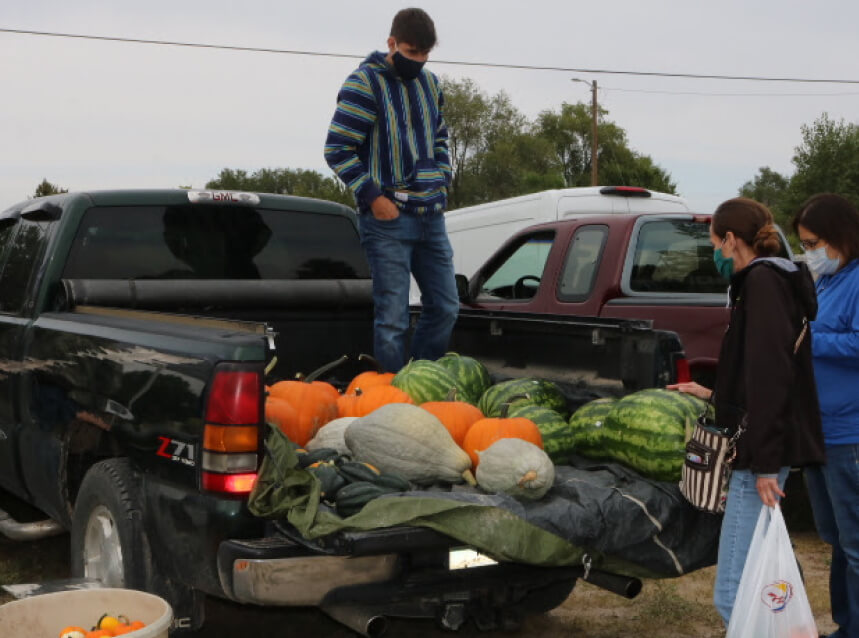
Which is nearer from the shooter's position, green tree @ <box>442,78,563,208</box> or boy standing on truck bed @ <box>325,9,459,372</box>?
boy standing on truck bed @ <box>325,9,459,372</box>

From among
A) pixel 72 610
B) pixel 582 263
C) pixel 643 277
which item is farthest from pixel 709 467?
pixel 582 263

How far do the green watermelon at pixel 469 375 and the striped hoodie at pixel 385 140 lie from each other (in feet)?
3.57

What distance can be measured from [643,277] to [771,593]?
13.1 feet

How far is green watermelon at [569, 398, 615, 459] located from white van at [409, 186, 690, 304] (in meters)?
6.56

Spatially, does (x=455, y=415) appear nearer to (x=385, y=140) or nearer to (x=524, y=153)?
(x=385, y=140)

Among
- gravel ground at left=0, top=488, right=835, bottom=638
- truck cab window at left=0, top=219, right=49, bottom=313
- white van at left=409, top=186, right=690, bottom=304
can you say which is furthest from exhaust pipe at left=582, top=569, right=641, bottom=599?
white van at left=409, top=186, right=690, bottom=304

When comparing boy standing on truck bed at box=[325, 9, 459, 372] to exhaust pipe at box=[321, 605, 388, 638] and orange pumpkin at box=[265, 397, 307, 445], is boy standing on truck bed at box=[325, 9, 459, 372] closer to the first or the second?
orange pumpkin at box=[265, 397, 307, 445]

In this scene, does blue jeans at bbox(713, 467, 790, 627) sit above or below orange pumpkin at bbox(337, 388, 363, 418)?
below

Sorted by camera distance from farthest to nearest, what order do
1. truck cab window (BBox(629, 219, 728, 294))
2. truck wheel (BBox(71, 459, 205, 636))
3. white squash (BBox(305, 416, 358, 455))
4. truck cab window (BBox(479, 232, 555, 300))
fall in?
truck cab window (BBox(479, 232, 555, 300)) < truck cab window (BBox(629, 219, 728, 294)) < white squash (BBox(305, 416, 358, 455)) < truck wheel (BBox(71, 459, 205, 636))

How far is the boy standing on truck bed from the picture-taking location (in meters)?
5.61

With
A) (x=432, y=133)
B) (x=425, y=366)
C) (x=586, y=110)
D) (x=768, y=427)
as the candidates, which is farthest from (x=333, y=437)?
(x=586, y=110)

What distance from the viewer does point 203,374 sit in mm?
3430

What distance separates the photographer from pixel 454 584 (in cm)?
347

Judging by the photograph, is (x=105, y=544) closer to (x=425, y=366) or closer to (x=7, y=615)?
(x=7, y=615)
